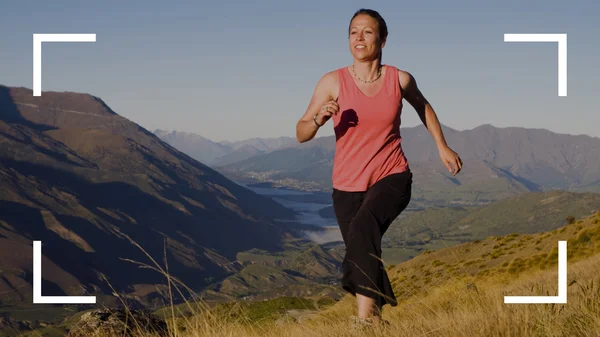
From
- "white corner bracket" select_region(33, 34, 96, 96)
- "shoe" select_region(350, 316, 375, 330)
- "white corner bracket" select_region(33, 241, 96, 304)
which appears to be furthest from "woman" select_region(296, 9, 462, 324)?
"white corner bracket" select_region(33, 34, 96, 96)

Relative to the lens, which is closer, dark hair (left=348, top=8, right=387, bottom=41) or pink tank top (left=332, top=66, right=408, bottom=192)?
pink tank top (left=332, top=66, right=408, bottom=192)

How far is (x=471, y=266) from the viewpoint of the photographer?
34.7 metres

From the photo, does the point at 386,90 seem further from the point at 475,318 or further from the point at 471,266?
the point at 471,266

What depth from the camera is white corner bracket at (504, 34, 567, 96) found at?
24.1 feet

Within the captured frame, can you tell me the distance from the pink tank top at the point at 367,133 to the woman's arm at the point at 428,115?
0.15 m

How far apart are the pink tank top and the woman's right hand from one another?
23cm

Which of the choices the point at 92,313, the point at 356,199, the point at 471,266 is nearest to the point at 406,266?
the point at 471,266

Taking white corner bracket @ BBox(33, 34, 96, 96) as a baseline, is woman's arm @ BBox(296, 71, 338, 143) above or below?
below

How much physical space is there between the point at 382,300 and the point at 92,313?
580 centimetres

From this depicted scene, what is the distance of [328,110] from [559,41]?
356 cm

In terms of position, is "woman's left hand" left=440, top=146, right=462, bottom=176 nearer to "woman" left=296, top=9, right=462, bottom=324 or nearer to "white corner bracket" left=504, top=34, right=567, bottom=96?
"woman" left=296, top=9, right=462, bottom=324

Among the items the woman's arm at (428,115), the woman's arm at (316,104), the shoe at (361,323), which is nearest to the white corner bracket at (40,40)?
the woman's arm at (316,104)

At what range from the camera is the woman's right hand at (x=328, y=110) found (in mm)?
5809

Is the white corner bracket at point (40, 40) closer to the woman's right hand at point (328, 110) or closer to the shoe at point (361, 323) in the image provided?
the woman's right hand at point (328, 110)
